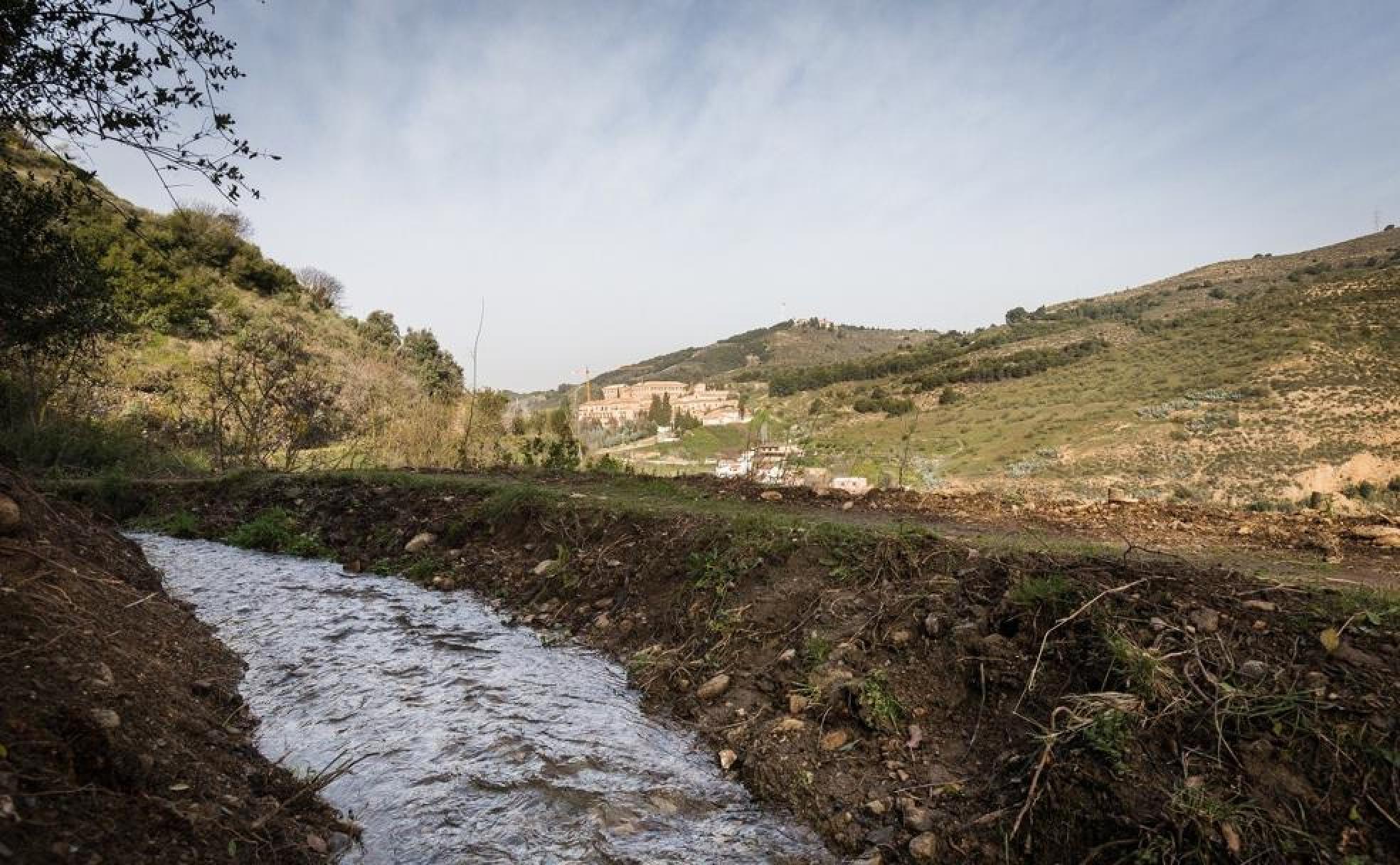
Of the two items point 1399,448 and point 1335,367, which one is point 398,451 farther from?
point 1335,367

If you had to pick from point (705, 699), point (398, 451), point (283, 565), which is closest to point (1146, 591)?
point (705, 699)

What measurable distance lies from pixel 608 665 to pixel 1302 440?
856 inches

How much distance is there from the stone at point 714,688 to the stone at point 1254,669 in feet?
8.38

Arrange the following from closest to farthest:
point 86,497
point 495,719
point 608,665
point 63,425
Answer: point 495,719 → point 608,665 → point 86,497 → point 63,425

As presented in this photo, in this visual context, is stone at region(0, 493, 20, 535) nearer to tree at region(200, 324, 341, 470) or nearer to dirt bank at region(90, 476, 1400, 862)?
dirt bank at region(90, 476, 1400, 862)

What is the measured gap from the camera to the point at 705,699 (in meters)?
4.02

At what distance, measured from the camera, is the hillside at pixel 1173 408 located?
48.3 feet

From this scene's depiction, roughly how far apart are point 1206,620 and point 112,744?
4432 millimetres

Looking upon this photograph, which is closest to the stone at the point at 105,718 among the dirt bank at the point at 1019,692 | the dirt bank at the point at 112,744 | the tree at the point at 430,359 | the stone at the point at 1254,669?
the dirt bank at the point at 112,744

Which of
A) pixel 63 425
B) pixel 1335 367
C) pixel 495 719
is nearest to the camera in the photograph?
pixel 495 719

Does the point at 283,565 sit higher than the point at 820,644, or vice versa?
the point at 283,565

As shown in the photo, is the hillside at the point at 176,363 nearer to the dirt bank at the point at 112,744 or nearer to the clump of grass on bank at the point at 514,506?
the dirt bank at the point at 112,744

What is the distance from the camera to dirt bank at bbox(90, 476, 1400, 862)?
7.84ft

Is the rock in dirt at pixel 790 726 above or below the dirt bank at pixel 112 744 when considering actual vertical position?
below
